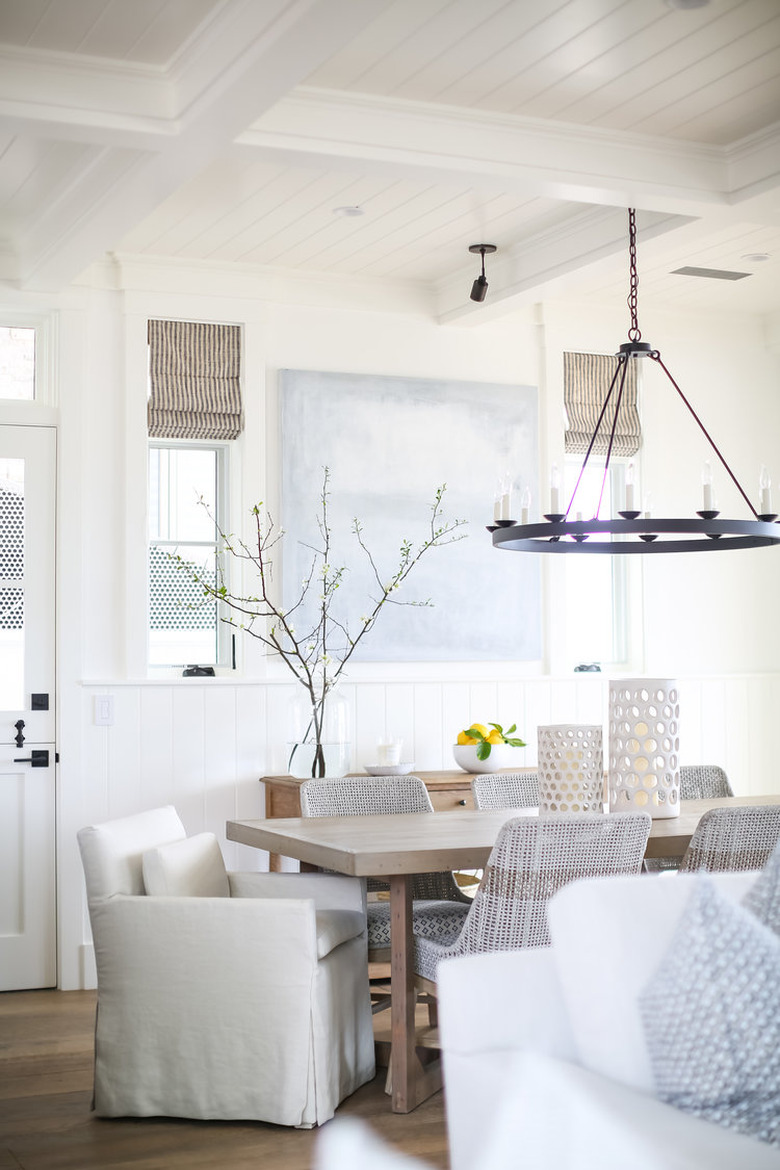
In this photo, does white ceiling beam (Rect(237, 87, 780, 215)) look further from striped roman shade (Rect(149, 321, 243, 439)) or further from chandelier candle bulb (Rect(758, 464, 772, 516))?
striped roman shade (Rect(149, 321, 243, 439))

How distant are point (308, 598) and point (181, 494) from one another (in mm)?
702

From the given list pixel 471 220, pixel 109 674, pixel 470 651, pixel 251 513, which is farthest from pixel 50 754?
pixel 471 220

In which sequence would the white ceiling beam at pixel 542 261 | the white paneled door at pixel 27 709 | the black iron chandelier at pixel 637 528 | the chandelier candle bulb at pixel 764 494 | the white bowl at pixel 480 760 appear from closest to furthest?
the black iron chandelier at pixel 637 528
the chandelier candle bulb at pixel 764 494
the white ceiling beam at pixel 542 261
the white paneled door at pixel 27 709
the white bowl at pixel 480 760

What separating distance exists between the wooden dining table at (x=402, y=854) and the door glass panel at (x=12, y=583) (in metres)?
1.56

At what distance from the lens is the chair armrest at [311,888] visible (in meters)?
4.02

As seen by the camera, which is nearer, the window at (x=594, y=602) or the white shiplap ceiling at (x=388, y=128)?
the white shiplap ceiling at (x=388, y=128)

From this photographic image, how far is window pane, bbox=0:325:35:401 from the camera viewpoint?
17.3ft

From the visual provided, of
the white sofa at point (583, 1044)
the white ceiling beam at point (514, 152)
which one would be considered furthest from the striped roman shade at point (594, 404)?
the white sofa at point (583, 1044)

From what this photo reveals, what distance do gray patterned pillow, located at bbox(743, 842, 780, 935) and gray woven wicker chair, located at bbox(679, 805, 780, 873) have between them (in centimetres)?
121

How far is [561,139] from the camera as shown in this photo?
13.1 feet

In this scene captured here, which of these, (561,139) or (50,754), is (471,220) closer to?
(561,139)

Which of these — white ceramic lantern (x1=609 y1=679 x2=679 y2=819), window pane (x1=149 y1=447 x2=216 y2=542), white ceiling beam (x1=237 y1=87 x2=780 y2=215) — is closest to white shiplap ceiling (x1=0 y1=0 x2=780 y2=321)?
white ceiling beam (x1=237 y1=87 x2=780 y2=215)

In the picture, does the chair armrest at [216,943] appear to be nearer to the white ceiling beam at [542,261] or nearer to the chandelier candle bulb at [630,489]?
the chandelier candle bulb at [630,489]

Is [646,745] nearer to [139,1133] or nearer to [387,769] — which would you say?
[387,769]
